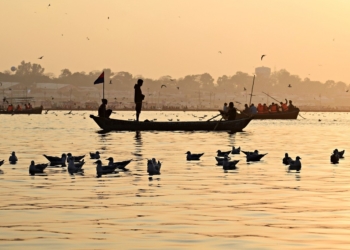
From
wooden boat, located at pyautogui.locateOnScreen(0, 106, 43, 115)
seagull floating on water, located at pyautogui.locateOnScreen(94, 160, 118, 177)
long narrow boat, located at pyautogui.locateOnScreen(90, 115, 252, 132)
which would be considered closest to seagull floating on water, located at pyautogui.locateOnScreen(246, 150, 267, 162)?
seagull floating on water, located at pyautogui.locateOnScreen(94, 160, 118, 177)

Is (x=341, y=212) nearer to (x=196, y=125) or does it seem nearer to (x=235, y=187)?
(x=235, y=187)

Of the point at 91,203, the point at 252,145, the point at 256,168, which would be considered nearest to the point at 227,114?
the point at 252,145

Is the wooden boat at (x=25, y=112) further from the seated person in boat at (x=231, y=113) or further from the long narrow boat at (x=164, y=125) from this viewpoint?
the seated person in boat at (x=231, y=113)

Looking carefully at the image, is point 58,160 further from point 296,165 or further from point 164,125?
point 164,125

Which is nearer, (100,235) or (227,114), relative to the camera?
(100,235)

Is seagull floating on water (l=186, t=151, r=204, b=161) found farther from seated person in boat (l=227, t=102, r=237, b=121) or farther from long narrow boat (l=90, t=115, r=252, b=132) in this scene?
seated person in boat (l=227, t=102, r=237, b=121)

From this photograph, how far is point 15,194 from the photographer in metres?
20.4

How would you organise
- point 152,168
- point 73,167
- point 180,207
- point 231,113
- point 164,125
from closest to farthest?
point 180,207, point 152,168, point 73,167, point 164,125, point 231,113

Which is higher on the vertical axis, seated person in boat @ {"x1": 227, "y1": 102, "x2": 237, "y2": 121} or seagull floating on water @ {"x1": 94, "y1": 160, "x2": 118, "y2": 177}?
seated person in boat @ {"x1": 227, "y1": 102, "x2": 237, "y2": 121}

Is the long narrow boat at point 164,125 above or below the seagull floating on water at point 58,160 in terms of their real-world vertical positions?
above

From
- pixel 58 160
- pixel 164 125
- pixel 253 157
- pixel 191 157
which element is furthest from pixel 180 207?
pixel 164 125

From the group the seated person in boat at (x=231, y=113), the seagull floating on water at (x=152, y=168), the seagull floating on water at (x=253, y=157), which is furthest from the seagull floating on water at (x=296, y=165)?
the seated person in boat at (x=231, y=113)

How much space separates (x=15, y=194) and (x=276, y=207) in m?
5.82

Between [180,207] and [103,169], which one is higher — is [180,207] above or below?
below
